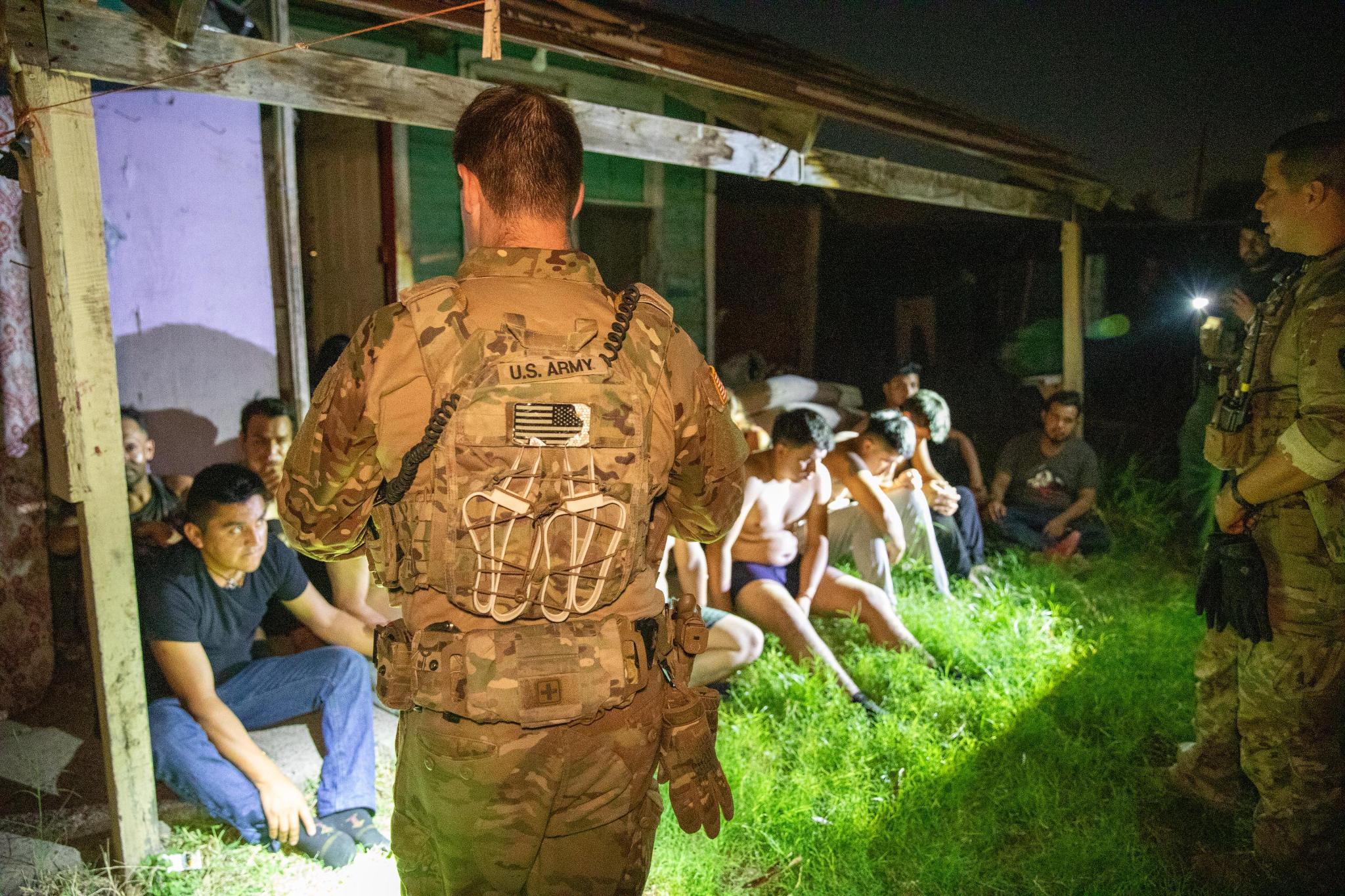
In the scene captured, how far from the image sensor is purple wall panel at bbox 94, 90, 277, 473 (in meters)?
4.74

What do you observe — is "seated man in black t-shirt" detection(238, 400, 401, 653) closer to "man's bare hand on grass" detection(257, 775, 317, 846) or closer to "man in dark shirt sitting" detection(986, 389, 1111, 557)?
"man's bare hand on grass" detection(257, 775, 317, 846)

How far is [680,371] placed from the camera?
1.68 meters

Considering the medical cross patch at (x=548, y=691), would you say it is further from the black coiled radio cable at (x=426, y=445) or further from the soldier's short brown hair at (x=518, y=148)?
the soldier's short brown hair at (x=518, y=148)

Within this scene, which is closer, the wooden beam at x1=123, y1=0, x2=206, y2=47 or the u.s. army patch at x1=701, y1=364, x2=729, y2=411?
the u.s. army patch at x1=701, y1=364, x2=729, y2=411

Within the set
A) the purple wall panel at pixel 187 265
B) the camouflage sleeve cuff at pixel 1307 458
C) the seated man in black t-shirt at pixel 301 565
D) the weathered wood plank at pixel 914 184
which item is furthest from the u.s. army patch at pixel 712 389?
the purple wall panel at pixel 187 265

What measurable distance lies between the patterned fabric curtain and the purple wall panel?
90 centimetres

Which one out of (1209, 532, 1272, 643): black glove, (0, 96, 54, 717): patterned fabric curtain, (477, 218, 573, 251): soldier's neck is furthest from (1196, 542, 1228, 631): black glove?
(0, 96, 54, 717): patterned fabric curtain

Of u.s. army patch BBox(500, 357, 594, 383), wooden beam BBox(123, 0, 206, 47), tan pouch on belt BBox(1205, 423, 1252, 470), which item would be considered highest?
wooden beam BBox(123, 0, 206, 47)

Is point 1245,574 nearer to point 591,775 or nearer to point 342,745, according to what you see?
point 591,775

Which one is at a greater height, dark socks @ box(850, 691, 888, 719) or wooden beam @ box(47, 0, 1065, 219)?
wooden beam @ box(47, 0, 1065, 219)

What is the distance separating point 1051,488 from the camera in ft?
21.0

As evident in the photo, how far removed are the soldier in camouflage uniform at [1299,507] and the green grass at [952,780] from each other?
47 cm

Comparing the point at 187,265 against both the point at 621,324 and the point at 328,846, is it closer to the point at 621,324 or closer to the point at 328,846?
the point at 328,846

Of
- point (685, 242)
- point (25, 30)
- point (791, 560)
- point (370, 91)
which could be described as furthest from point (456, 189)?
point (25, 30)
